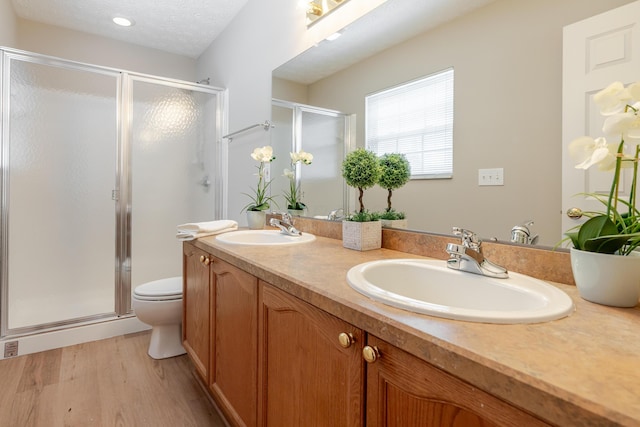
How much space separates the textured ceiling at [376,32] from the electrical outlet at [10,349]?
2431 millimetres

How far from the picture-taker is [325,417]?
750 millimetres

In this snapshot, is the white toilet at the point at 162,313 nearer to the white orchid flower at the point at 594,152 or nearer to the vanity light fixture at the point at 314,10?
the vanity light fixture at the point at 314,10

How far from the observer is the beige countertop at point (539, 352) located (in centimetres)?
36

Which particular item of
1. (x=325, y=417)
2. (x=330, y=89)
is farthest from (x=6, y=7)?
(x=325, y=417)

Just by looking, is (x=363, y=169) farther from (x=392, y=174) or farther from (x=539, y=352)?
(x=539, y=352)

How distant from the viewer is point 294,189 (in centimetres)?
200

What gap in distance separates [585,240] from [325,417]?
684 mm

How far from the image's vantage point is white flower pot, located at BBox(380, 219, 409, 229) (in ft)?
4.24

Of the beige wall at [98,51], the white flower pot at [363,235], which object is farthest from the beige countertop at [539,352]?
the beige wall at [98,51]

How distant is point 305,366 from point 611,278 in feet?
2.25

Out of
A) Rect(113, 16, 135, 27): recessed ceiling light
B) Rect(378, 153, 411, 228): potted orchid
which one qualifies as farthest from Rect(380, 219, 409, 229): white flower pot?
Rect(113, 16, 135, 27): recessed ceiling light

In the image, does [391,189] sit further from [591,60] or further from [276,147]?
[276,147]

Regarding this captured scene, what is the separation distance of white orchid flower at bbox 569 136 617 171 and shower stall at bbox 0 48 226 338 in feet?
8.92

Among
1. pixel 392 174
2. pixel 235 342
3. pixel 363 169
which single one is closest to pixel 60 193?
pixel 235 342
